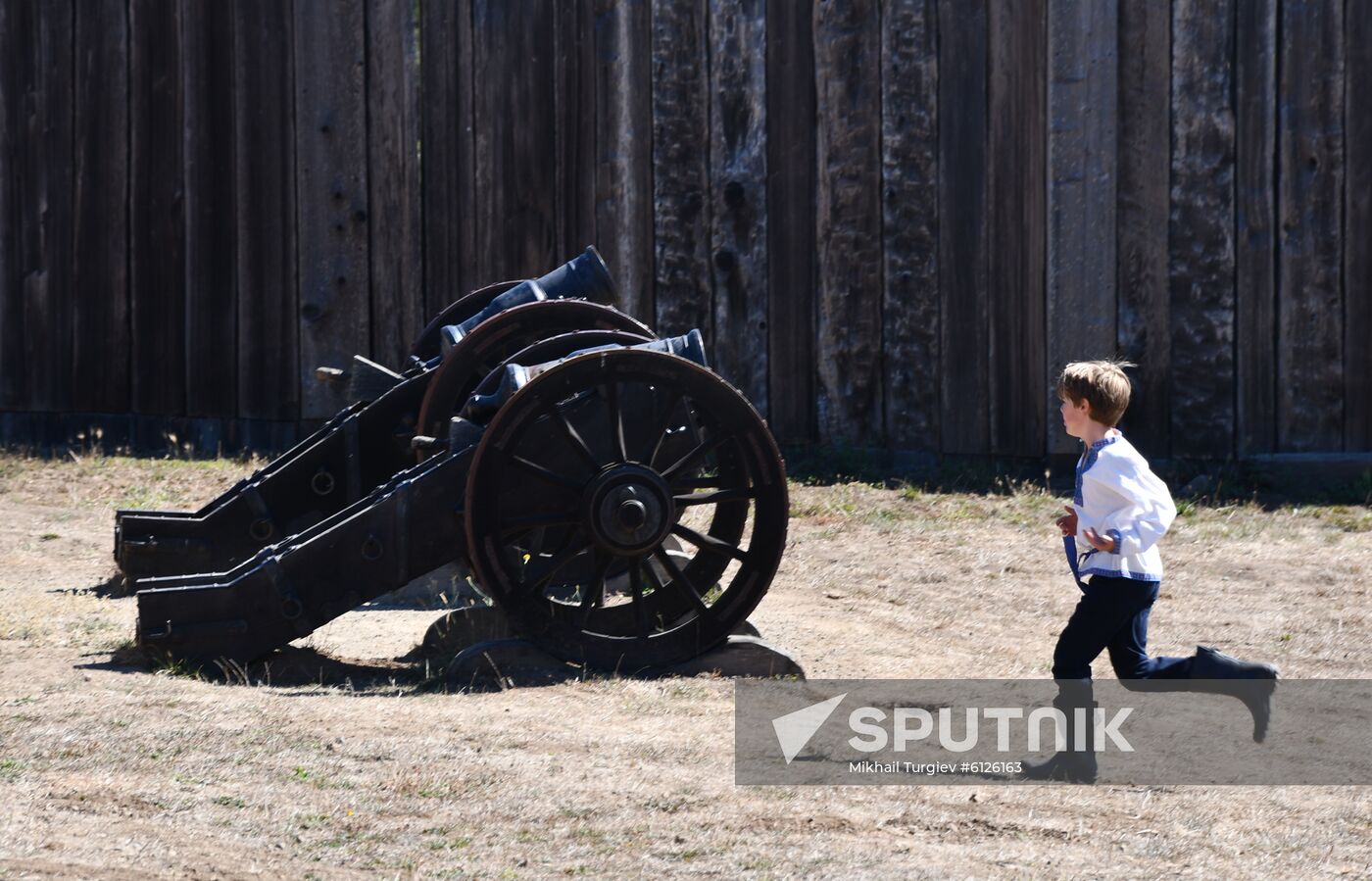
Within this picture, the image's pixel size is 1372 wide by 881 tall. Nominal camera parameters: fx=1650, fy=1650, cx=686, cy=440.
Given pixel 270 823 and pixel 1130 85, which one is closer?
pixel 270 823

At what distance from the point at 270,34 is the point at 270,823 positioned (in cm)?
667

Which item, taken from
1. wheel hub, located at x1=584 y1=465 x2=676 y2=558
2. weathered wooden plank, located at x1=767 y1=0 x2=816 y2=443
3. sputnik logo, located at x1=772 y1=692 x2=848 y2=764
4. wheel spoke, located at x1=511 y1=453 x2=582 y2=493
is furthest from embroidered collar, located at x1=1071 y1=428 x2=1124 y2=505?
weathered wooden plank, located at x1=767 y1=0 x2=816 y2=443

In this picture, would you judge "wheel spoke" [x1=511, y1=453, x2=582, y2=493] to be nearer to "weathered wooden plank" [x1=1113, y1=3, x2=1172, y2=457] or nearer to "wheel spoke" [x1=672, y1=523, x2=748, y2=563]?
"wheel spoke" [x1=672, y1=523, x2=748, y2=563]

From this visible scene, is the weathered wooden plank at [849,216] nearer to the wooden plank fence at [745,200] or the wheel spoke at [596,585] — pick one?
the wooden plank fence at [745,200]

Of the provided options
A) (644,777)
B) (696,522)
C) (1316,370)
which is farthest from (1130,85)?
(644,777)

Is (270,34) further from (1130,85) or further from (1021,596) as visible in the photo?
(1021,596)

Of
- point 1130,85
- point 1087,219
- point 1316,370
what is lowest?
point 1316,370

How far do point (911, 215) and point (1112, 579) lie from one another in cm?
455

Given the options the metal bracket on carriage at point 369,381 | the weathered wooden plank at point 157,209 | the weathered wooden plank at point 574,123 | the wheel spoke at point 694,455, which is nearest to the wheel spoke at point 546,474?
the wheel spoke at point 694,455

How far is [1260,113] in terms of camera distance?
7.67 metres

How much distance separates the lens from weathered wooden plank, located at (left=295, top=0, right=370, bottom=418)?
29.4 feet

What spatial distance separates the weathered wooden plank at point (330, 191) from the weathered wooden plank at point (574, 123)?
1.10m

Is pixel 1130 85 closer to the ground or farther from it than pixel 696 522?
farther from it

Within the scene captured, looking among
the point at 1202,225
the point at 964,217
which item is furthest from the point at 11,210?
the point at 1202,225
